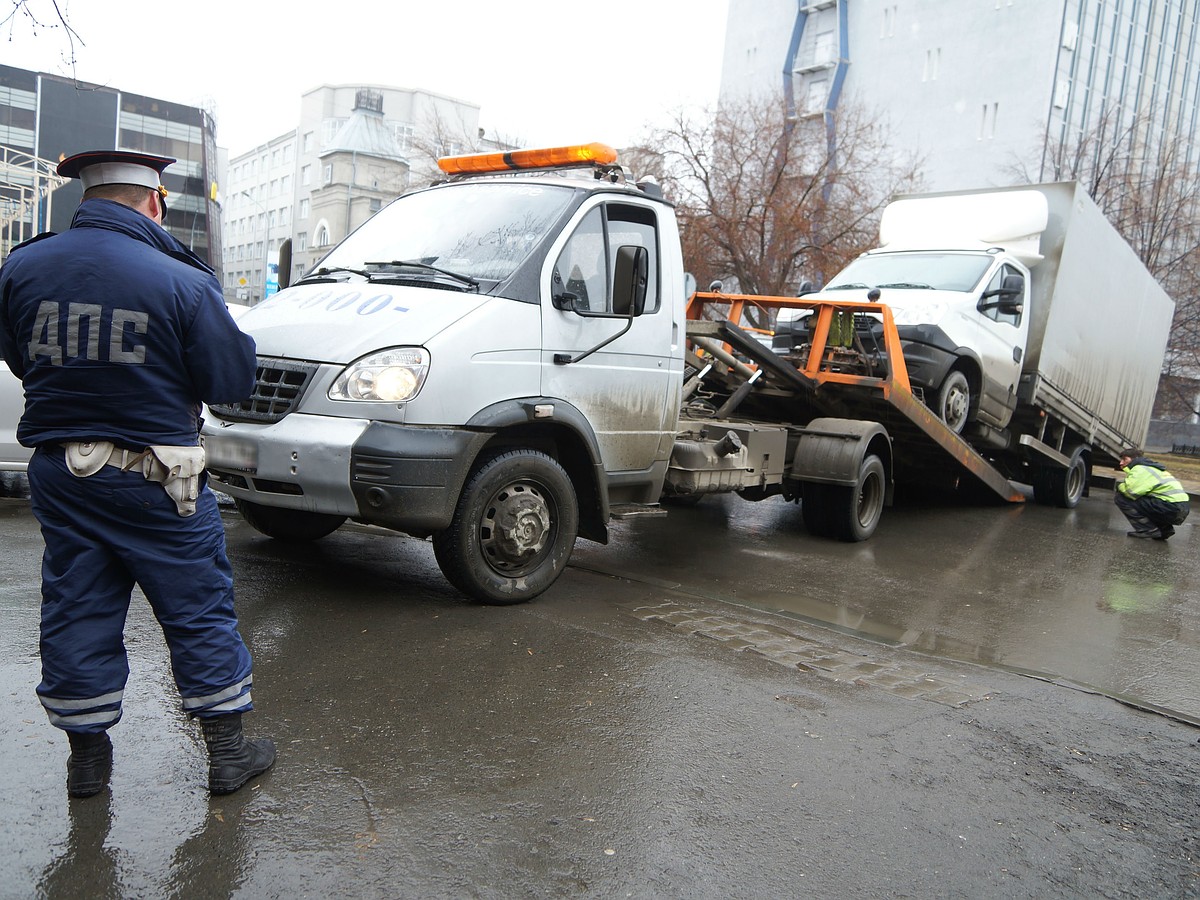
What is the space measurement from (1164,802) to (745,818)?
1672mm

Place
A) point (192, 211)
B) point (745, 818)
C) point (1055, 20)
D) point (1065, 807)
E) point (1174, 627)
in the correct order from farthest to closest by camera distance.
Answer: point (1055, 20) → point (192, 211) → point (1174, 627) → point (1065, 807) → point (745, 818)

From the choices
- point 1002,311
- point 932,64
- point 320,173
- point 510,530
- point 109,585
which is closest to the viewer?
point 109,585

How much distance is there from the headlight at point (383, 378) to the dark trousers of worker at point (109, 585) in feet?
6.11

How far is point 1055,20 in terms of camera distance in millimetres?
42469

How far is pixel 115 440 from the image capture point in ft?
9.54

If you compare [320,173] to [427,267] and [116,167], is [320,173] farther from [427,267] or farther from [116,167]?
[116,167]

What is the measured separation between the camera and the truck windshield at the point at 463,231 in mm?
5543

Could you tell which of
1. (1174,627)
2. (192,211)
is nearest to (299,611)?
(1174,627)

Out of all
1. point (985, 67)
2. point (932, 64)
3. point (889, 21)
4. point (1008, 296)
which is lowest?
point (1008, 296)

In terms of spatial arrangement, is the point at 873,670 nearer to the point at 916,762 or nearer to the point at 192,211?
the point at 916,762

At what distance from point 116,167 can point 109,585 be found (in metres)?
1.26

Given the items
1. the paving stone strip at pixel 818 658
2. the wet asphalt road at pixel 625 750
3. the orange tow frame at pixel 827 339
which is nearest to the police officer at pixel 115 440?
the wet asphalt road at pixel 625 750

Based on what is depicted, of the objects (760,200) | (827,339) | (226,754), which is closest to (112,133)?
(760,200)

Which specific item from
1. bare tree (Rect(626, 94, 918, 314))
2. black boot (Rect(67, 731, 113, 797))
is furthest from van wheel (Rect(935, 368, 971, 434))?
bare tree (Rect(626, 94, 918, 314))
